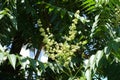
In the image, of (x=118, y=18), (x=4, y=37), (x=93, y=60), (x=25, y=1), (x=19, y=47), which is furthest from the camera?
(x=19, y=47)

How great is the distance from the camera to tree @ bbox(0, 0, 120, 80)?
3844mm

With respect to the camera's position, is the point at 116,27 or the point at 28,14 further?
the point at 28,14

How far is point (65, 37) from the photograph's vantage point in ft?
12.8

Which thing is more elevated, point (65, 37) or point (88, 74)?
point (65, 37)

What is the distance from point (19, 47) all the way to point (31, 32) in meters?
0.74

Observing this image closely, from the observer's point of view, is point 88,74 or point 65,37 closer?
point 88,74

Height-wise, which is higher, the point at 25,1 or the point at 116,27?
the point at 25,1

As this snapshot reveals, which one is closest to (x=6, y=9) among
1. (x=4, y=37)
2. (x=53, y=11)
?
(x=4, y=37)

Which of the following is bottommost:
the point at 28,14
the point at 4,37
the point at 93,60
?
the point at 93,60

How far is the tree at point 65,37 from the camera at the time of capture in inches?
151

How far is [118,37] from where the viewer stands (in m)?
4.05

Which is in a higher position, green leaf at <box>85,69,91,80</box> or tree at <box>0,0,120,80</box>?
tree at <box>0,0,120,80</box>

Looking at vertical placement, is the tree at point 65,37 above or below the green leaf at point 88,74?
above

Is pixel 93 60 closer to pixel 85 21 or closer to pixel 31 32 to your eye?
pixel 85 21
